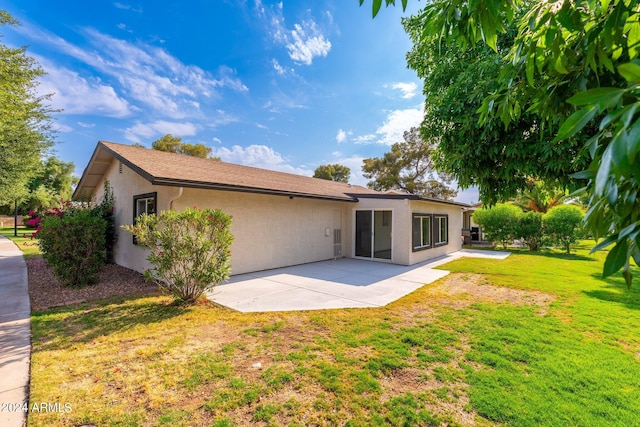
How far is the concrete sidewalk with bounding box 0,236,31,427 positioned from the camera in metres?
2.98

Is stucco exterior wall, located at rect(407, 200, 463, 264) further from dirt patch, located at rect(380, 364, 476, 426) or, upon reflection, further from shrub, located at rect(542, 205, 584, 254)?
dirt patch, located at rect(380, 364, 476, 426)

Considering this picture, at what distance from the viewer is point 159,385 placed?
3.38 m

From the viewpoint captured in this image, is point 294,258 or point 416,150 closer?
point 294,258

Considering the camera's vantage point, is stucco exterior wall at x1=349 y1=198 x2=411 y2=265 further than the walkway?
Yes

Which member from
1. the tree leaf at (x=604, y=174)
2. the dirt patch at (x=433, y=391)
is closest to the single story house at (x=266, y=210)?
the dirt patch at (x=433, y=391)

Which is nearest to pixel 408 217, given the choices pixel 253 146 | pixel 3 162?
pixel 253 146

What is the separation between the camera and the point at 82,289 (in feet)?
24.2

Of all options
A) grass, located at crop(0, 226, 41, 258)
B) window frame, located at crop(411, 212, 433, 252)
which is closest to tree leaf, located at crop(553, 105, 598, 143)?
window frame, located at crop(411, 212, 433, 252)

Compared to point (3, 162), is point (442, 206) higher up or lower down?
lower down

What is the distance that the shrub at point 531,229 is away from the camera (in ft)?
54.8

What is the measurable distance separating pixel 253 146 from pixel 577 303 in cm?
1919

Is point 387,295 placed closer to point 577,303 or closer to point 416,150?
point 577,303

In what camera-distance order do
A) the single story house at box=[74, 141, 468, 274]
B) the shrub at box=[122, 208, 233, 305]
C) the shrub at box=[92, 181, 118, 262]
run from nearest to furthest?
the shrub at box=[122, 208, 233, 305]
the single story house at box=[74, 141, 468, 274]
the shrub at box=[92, 181, 118, 262]

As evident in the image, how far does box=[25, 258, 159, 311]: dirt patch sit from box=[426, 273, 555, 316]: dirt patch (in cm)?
738
